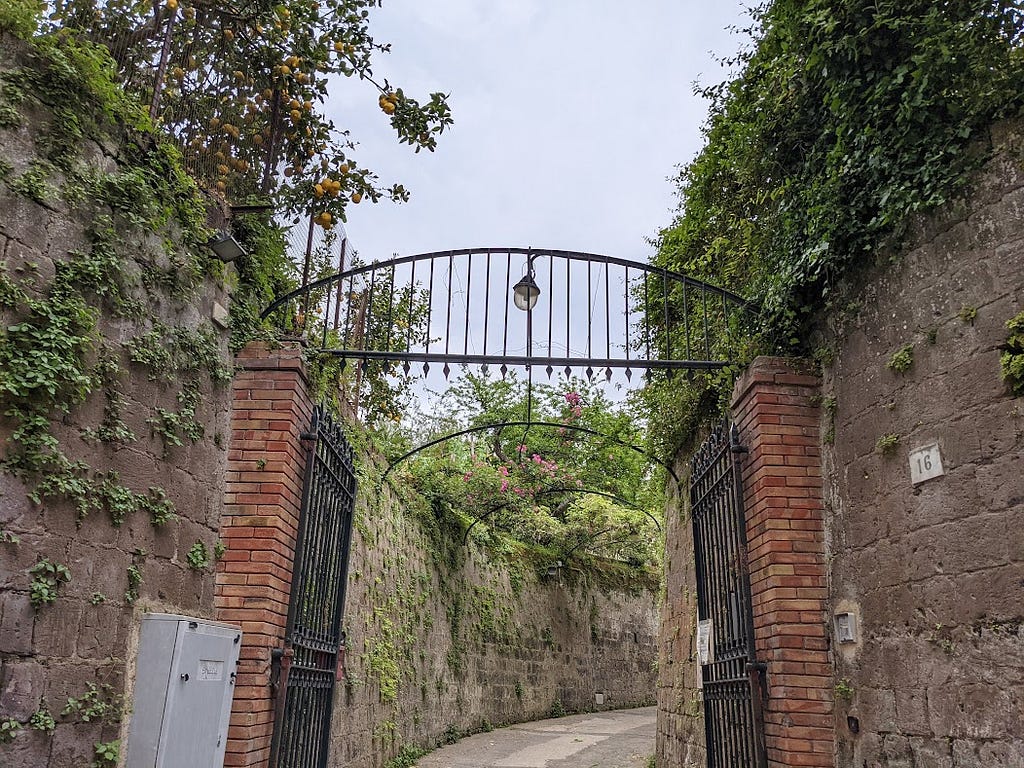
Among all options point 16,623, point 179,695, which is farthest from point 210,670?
point 16,623

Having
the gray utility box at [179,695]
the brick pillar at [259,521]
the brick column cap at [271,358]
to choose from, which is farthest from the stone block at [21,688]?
the brick column cap at [271,358]

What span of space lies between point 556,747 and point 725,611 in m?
6.79

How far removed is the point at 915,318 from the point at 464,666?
9.93 metres

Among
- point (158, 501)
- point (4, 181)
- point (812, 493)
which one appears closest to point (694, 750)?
point (812, 493)

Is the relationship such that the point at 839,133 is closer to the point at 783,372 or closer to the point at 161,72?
the point at 783,372

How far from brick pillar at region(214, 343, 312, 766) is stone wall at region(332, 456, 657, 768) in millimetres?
2666

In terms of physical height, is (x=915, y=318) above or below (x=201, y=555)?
above

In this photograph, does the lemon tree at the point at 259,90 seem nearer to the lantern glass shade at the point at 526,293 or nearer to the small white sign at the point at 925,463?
the lantern glass shade at the point at 526,293

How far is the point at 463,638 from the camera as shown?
41.5 feet

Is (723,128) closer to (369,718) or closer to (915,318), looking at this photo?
(915,318)

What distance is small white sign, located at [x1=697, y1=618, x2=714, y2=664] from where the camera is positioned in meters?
5.75

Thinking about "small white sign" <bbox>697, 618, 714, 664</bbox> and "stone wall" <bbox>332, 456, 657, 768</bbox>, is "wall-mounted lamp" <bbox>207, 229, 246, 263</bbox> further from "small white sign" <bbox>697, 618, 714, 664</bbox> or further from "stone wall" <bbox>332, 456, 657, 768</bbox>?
"small white sign" <bbox>697, 618, 714, 664</bbox>

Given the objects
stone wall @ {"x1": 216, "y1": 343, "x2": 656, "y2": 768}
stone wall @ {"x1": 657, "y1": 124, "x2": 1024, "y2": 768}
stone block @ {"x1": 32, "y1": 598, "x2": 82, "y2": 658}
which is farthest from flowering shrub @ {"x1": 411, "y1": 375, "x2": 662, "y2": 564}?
stone block @ {"x1": 32, "y1": 598, "x2": 82, "y2": 658}

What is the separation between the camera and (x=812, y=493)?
5023 mm
